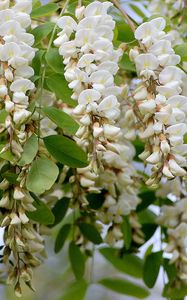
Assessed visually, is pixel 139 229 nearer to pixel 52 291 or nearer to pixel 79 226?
pixel 79 226

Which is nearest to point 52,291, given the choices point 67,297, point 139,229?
point 67,297

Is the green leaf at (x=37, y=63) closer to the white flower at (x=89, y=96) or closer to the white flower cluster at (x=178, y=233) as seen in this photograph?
the white flower at (x=89, y=96)

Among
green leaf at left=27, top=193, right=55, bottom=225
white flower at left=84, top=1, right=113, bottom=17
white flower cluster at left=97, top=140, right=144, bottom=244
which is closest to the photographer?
white flower at left=84, top=1, right=113, bottom=17

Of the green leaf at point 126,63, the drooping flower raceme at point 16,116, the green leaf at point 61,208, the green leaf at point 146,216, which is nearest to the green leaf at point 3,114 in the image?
the drooping flower raceme at point 16,116

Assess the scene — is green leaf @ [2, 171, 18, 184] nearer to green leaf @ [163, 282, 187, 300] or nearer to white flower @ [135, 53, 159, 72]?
white flower @ [135, 53, 159, 72]

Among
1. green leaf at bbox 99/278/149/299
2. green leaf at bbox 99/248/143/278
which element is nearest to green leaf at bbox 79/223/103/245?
green leaf at bbox 99/248/143/278

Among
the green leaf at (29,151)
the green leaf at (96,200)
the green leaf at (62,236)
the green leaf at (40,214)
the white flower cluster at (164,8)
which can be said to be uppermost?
the green leaf at (29,151)
